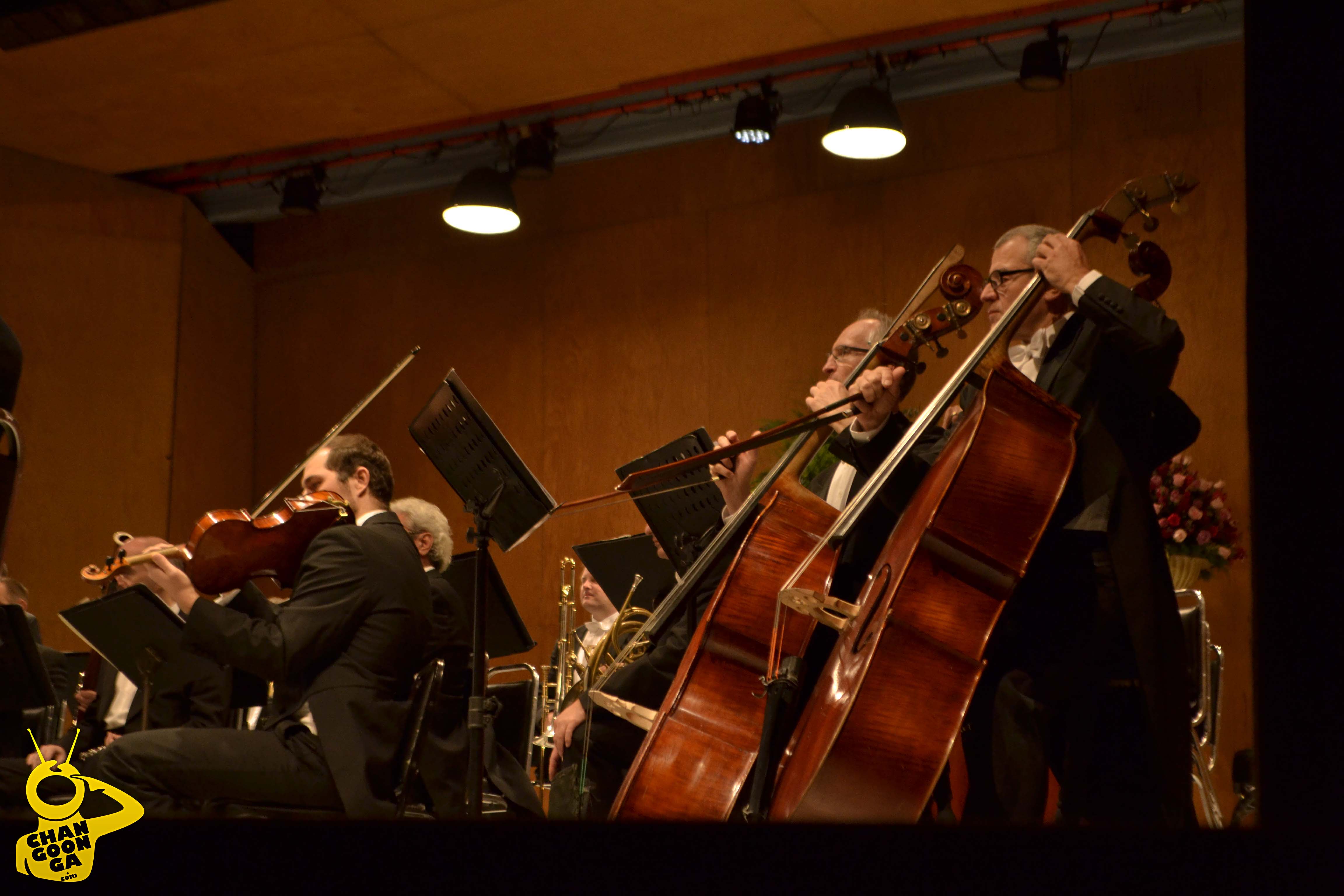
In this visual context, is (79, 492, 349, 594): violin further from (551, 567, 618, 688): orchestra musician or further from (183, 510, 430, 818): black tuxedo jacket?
(551, 567, 618, 688): orchestra musician

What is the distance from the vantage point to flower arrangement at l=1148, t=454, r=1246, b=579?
15.7 ft

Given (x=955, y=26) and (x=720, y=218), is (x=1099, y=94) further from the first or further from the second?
(x=720, y=218)

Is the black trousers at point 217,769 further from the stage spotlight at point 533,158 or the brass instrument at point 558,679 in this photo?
the stage spotlight at point 533,158

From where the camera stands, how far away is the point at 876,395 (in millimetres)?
2467

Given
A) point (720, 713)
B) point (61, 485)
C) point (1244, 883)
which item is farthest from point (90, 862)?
point (61, 485)

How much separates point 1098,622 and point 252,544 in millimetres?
2136

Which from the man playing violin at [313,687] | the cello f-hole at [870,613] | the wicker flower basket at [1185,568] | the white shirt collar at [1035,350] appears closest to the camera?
the cello f-hole at [870,613]

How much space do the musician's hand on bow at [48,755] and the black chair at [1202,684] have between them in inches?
121

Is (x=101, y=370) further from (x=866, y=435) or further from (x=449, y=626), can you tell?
(x=866, y=435)

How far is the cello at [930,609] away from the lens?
1.86 m

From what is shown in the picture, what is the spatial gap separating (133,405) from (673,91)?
3.34 metres

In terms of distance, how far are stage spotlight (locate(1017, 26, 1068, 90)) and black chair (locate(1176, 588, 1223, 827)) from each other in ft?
8.55

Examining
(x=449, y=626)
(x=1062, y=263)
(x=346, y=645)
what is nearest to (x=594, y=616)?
(x=449, y=626)

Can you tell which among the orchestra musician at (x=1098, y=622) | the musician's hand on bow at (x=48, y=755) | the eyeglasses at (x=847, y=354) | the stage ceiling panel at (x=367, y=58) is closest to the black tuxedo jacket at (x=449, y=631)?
the musician's hand on bow at (x=48, y=755)
